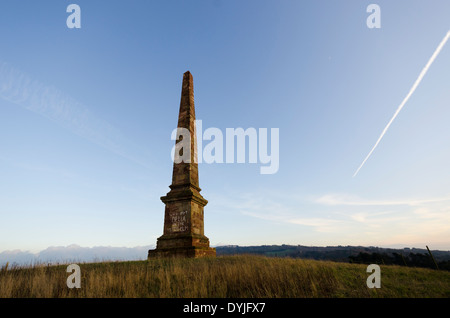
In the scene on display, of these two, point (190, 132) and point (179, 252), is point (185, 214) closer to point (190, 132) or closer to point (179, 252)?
point (179, 252)

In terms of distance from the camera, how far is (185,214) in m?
9.50

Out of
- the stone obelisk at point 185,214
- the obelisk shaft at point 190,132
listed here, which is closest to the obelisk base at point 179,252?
the stone obelisk at point 185,214

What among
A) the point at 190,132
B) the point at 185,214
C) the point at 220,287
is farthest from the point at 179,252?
the point at 190,132

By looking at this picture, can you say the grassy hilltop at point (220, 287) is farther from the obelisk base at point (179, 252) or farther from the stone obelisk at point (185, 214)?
the stone obelisk at point (185, 214)

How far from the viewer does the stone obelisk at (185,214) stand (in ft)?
29.3

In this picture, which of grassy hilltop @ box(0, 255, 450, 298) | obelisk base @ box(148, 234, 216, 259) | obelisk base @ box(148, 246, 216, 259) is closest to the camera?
grassy hilltop @ box(0, 255, 450, 298)

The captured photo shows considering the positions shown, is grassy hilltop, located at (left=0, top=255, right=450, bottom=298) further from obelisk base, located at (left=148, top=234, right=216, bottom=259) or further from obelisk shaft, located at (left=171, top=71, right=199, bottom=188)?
obelisk shaft, located at (left=171, top=71, right=199, bottom=188)

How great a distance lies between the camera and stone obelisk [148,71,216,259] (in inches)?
351

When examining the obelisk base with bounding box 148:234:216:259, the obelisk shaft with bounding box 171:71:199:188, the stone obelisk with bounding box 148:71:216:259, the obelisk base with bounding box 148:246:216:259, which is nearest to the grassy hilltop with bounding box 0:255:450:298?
the obelisk base with bounding box 148:246:216:259

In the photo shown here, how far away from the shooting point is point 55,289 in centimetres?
410

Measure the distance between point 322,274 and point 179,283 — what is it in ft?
11.1
